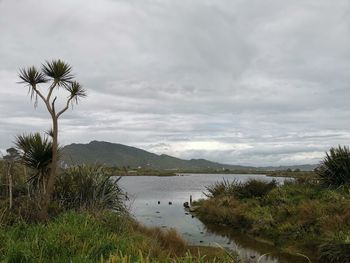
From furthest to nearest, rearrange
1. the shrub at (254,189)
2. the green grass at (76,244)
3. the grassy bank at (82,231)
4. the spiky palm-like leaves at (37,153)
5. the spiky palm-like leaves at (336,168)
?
the shrub at (254,189), the spiky palm-like leaves at (336,168), the spiky palm-like leaves at (37,153), the grassy bank at (82,231), the green grass at (76,244)

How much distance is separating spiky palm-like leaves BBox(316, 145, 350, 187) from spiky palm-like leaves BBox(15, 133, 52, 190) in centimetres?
1487

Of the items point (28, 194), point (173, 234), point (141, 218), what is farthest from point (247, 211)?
point (28, 194)

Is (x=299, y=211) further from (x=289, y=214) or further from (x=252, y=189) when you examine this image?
(x=252, y=189)

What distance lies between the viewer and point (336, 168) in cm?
2198

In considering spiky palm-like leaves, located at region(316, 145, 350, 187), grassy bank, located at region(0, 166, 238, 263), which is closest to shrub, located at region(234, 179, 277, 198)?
spiky palm-like leaves, located at region(316, 145, 350, 187)

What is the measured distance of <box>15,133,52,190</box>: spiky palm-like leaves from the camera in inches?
545

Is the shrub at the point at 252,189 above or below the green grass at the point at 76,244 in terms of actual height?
above

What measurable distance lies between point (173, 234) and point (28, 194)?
16.9 ft

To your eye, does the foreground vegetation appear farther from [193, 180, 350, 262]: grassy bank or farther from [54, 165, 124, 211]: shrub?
[54, 165, 124, 211]: shrub

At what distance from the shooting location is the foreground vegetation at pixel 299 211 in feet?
47.4

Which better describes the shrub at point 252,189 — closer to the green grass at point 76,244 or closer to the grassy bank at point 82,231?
the grassy bank at point 82,231

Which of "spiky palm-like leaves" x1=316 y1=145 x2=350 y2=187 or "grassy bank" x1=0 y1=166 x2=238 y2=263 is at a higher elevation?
"spiky palm-like leaves" x1=316 y1=145 x2=350 y2=187

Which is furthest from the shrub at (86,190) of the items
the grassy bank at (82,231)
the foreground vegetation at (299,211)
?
the foreground vegetation at (299,211)

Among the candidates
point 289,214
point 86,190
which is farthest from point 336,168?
point 86,190
